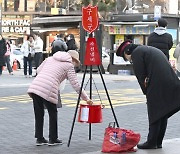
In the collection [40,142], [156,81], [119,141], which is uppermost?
Answer: [156,81]

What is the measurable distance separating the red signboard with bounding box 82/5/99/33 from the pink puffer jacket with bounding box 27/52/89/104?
0.62m

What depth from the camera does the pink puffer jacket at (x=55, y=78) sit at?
821 cm

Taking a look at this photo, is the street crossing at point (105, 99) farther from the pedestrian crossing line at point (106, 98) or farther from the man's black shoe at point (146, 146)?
the man's black shoe at point (146, 146)

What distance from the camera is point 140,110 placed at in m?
12.6

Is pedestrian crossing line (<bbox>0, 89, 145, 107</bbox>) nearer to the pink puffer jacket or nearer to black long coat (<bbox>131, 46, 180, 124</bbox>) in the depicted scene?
the pink puffer jacket

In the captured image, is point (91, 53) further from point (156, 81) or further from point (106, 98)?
point (106, 98)

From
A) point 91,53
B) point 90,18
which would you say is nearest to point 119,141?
→ point 91,53

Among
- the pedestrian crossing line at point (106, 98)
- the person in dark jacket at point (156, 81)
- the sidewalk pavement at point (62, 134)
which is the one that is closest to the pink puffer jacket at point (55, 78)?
the sidewalk pavement at point (62, 134)

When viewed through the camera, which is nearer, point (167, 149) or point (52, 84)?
point (167, 149)

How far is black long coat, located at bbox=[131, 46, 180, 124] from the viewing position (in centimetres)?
775

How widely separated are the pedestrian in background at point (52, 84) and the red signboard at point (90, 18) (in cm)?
50

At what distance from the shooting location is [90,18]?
343 inches

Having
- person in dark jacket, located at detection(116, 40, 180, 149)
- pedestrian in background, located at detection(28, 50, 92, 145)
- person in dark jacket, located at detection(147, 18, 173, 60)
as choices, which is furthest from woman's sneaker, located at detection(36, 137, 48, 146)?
person in dark jacket, located at detection(147, 18, 173, 60)

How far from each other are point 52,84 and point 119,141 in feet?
4.36
